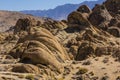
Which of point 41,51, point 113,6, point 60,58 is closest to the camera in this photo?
point 41,51

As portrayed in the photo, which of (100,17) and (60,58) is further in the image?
(100,17)

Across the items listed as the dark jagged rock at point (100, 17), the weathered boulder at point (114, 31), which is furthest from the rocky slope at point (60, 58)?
the dark jagged rock at point (100, 17)

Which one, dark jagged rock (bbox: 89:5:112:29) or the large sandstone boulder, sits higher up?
dark jagged rock (bbox: 89:5:112:29)

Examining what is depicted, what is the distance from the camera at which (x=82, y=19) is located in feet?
288

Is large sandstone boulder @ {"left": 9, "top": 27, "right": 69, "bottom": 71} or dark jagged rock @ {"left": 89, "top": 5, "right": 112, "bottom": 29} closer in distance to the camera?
large sandstone boulder @ {"left": 9, "top": 27, "right": 69, "bottom": 71}

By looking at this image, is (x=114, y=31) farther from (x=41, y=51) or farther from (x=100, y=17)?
(x=41, y=51)

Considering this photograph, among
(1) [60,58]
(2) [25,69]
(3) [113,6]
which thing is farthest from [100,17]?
(2) [25,69]

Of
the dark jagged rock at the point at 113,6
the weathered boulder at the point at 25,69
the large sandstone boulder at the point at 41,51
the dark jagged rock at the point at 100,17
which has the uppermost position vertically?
the dark jagged rock at the point at 113,6

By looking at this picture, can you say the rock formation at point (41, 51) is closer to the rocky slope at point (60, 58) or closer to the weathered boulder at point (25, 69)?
the rocky slope at point (60, 58)

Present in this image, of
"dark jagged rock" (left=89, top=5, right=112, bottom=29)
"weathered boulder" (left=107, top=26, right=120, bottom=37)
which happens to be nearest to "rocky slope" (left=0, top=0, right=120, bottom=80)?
"weathered boulder" (left=107, top=26, right=120, bottom=37)

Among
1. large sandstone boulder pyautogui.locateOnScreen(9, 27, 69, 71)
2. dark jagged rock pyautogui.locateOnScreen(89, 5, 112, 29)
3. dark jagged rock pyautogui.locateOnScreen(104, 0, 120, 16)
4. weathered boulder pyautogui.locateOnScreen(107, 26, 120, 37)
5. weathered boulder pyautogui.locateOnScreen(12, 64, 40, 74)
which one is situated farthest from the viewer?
dark jagged rock pyautogui.locateOnScreen(104, 0, 120, 16)

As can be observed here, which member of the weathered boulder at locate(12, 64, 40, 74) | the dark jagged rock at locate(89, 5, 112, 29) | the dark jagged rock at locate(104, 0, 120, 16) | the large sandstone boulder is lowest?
the weathered boulder at locate(12, 64, 40, 74)

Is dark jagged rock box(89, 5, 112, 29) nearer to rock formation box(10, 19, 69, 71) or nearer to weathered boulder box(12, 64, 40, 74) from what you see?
rock formation box(10, 19, 69, 71)

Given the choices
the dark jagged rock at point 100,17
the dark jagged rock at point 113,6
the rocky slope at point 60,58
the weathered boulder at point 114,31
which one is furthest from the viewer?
the dark jagged rock at point 113,6
